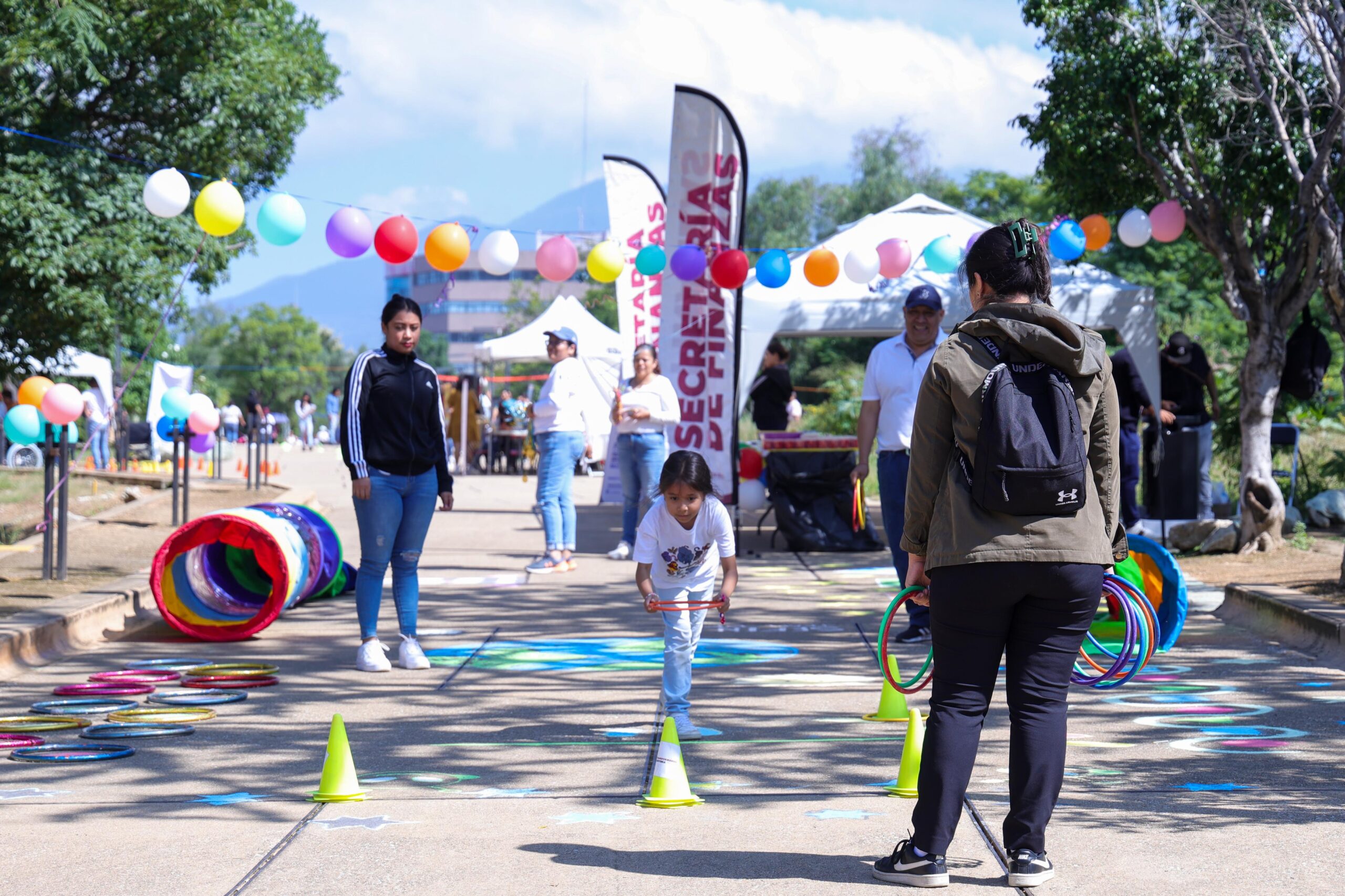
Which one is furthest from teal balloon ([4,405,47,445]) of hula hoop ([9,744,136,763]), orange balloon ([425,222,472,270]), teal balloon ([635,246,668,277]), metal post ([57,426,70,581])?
teal balloon ([635,246,668,277])

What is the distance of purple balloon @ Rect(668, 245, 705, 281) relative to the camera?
12.9m

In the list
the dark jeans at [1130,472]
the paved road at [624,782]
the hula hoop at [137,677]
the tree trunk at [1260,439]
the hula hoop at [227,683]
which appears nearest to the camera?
the paved road at [624,782]

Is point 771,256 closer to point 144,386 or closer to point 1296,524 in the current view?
point 1296,524

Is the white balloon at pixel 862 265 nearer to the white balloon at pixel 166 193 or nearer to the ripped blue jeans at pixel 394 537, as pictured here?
the white balloon at pixel 166 193

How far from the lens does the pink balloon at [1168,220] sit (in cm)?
1243

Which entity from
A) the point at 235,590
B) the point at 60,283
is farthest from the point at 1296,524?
the point at 60,283

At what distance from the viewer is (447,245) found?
39.0 ft

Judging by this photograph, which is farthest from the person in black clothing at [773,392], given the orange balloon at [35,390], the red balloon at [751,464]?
the orange balloon at [35,390]

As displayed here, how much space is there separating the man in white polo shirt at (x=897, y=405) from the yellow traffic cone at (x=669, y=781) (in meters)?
3.50

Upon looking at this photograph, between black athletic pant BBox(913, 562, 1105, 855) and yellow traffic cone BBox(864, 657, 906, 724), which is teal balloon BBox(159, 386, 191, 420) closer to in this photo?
yellow traffic cone BBox(864, 657, 906, 724)

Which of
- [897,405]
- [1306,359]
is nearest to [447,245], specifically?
[897,405]

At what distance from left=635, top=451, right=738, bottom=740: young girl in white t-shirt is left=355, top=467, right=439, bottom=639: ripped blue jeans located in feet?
6.56

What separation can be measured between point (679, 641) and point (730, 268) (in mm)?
7268

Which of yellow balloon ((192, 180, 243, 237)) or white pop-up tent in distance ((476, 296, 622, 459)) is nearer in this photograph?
yellow balloon ((192, 180, 243, 237))
